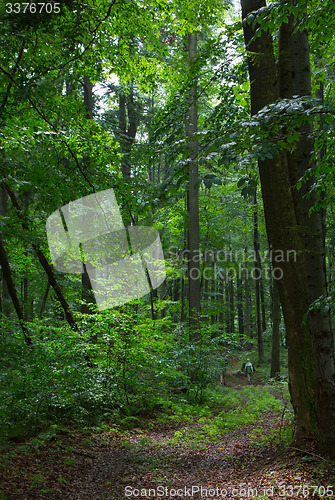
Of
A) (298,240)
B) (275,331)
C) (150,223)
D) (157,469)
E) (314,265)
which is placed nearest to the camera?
(314,265)

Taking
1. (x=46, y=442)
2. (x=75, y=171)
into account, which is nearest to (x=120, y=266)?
(x=75, y=171)

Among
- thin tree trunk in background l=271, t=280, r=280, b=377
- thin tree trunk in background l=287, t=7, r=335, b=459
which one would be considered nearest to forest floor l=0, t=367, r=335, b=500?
thin tree trunk in background l=287, t=7, r=335, b=459

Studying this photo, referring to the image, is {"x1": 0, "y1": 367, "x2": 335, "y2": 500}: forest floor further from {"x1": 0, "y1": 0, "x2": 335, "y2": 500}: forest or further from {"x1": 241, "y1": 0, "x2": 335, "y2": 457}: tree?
{"x1": 241, "y1": 0, "x2": 335, "y2": 457}: tree

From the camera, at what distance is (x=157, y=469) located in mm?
5164

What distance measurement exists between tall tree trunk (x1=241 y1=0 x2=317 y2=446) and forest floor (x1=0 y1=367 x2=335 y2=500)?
22.1 inches

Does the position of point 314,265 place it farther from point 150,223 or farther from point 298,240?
point 150,223

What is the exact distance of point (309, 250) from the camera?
4.02m

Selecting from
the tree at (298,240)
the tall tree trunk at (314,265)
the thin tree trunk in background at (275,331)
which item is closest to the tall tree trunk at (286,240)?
the tree at (298,240)

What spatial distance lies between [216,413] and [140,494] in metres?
6.01

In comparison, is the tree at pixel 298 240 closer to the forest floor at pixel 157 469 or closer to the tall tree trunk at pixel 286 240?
the tall tree trunk at pixel 286 240

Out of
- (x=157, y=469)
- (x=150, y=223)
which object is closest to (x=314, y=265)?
(x=157, y=469)

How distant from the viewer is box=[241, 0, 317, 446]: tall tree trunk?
4.53 meters

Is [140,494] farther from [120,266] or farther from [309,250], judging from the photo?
[120,266]

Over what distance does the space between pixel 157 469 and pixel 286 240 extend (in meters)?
3.87
